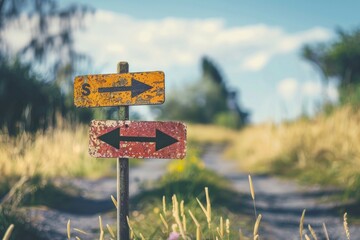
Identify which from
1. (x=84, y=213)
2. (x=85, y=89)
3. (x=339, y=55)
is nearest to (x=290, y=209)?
(x=84, y=213)

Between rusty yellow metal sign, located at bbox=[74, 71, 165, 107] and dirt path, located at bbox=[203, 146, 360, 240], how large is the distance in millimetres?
2000

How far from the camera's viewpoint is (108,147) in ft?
9.06

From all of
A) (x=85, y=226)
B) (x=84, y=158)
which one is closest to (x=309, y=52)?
(x=84, y=158)

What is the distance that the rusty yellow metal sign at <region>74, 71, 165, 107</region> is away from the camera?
2.74 metres

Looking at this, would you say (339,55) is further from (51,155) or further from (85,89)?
(85,89)

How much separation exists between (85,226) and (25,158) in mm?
2272

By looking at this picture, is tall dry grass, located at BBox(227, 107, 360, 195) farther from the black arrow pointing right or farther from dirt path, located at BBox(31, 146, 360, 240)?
the black arrow pointing right

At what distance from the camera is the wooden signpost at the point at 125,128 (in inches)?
105

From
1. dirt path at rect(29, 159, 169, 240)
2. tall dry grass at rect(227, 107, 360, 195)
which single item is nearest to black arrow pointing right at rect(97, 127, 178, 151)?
dirt path at rect(29, 159, 169, 240)

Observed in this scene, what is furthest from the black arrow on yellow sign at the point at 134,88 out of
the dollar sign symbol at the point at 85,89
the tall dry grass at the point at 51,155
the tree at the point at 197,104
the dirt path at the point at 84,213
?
the tree at the point at 197,104

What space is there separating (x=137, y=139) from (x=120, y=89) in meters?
0.31

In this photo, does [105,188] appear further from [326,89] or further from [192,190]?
[326,89]

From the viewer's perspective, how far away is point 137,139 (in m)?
2.73

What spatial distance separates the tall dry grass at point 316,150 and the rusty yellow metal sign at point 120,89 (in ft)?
11.6
